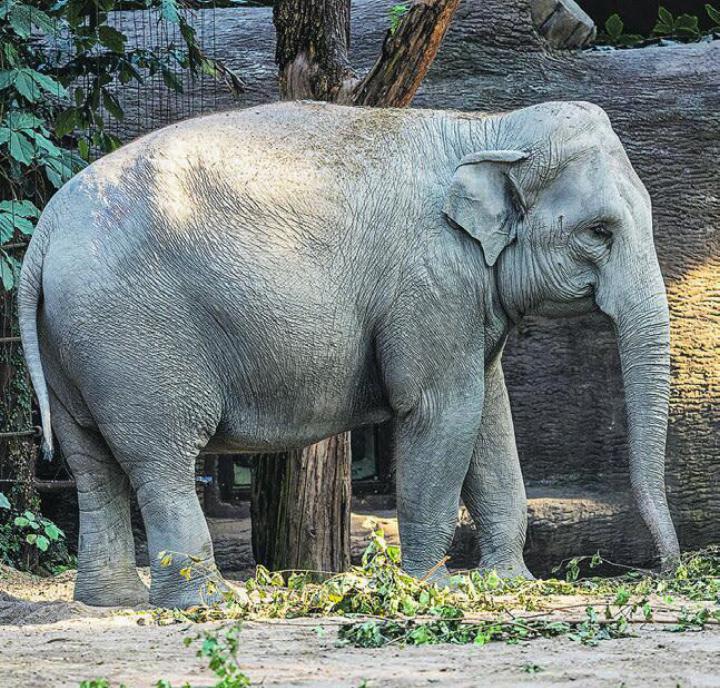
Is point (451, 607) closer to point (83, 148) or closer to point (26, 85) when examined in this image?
point (26, 85)

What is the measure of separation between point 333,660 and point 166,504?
1850 millimetres

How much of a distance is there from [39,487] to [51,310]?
9.20 feet

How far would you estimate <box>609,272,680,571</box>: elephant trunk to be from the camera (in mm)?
6672

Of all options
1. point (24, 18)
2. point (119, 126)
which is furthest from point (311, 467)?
point (24, 18)

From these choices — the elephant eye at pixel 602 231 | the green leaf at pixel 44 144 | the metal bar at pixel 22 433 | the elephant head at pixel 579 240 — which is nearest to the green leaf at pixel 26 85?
the green leaf at pixel 44 144

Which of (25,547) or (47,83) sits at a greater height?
(47,83)

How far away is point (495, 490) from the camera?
732 centimetres

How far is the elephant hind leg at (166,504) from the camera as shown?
6.34 metres

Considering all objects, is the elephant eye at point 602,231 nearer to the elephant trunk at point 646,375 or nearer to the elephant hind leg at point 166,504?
the elephant trunk at point 646,375

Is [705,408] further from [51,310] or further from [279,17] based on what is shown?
[51,310]

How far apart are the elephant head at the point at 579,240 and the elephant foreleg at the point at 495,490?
0.69 meters

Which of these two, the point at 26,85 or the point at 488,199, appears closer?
the point at 488,199

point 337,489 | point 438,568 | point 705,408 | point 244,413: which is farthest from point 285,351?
point 705,408

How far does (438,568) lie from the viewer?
6836mm
